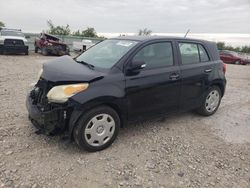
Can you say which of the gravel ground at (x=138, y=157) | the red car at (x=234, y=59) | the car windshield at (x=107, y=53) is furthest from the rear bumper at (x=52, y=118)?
the red car at (x=234, y=59)

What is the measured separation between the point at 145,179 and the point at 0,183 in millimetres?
1659

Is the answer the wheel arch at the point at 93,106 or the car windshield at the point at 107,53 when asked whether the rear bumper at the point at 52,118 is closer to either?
the wheel arch at the point at 93,106

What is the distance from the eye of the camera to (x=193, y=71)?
449 cm

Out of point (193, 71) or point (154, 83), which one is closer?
point (154, 83)

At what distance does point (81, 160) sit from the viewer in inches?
128

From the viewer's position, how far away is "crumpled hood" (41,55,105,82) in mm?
3281

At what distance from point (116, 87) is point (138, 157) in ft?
3.38

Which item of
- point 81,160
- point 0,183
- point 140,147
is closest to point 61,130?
point 81,160

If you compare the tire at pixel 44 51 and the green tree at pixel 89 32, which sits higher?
the green tree at pixel 89 32

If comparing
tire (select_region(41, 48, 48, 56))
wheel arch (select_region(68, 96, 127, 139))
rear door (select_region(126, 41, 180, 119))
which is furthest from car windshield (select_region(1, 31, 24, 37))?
wheel arch (select_region(68, 96, 127, 139))

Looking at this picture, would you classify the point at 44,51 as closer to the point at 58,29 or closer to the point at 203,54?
the point at 203,54

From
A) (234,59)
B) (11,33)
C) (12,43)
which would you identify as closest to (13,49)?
(12,43)

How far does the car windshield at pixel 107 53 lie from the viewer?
376 centimetres

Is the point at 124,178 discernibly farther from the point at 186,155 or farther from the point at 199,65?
the point at 199,65
